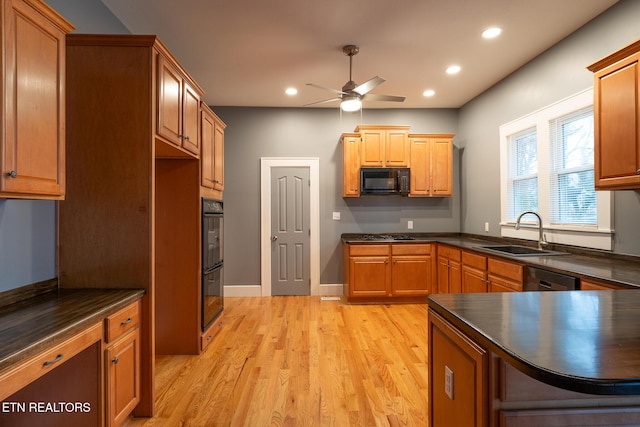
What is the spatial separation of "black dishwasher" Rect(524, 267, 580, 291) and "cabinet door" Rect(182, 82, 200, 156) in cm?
289

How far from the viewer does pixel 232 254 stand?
5188mm

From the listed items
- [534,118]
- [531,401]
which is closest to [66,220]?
[531,401]

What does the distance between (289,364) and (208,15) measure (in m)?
3.04

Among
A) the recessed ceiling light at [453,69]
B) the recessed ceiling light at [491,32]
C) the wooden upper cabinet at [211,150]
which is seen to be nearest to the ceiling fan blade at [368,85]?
the recessed ceiling light at [491,32]

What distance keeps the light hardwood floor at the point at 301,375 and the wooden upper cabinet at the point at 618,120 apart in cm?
195

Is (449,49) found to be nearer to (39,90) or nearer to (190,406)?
(39,90)

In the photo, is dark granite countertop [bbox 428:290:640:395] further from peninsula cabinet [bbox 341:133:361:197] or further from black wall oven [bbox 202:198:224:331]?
peninsula cabinet [bbox 341:133:361:197]

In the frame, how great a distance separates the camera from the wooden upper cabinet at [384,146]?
194 inches

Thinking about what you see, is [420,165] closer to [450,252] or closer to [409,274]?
[450,252]

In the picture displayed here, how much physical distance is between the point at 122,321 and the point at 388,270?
137 inches

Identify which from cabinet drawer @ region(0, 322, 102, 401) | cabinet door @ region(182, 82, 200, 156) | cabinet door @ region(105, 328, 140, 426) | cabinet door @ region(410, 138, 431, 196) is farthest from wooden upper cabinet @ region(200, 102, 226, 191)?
cabinet door @ region(410, 138, 431, 196)

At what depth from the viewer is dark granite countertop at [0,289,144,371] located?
1209 mm

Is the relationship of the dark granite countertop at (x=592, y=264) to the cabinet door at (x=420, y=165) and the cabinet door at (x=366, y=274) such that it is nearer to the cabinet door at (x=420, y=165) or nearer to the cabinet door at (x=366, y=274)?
the cabinet door at (x=366, y=274)

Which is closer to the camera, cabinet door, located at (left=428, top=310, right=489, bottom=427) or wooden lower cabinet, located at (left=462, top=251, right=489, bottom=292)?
cabinet door, located at (left=428, top=310, right=489, bottom=427)
